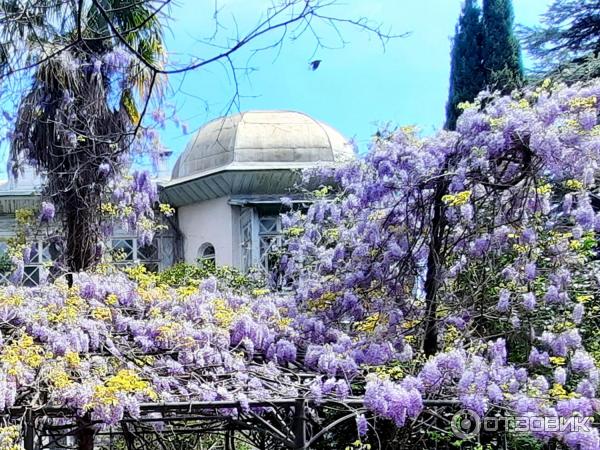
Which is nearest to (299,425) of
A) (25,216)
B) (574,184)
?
(574,184)

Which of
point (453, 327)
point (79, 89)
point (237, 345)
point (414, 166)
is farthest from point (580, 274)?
point (79, 89)

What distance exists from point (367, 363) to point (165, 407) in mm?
1293

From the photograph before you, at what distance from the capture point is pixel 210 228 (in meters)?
11.4

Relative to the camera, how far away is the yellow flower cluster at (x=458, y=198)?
4.07 m

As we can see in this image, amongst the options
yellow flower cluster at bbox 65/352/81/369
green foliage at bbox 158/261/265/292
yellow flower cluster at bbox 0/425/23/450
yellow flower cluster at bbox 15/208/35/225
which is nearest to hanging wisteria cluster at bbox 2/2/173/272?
yellow flower cluster at bbox 15/208/35/225

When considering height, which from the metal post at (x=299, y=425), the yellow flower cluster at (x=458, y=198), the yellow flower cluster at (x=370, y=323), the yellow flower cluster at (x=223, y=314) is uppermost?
the yellow flower cluster at (x=458, y=198)

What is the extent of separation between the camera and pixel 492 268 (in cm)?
469

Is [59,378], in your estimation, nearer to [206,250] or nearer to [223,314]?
[223,314]

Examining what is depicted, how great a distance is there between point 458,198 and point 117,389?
2148 millimetres

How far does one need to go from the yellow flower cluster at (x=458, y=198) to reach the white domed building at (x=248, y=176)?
6.23 metres

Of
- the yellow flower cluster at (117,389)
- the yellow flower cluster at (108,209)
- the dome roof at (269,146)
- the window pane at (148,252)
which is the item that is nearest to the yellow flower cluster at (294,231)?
the yellow flower cluster at (108,209)

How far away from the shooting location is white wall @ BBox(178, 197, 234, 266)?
10961 mm

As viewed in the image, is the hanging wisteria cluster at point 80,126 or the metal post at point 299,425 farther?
the hanging wisteria cluster at point 80,126

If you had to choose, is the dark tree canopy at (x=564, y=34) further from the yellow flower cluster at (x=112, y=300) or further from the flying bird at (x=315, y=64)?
the flying bird at (x=315, y=64)
